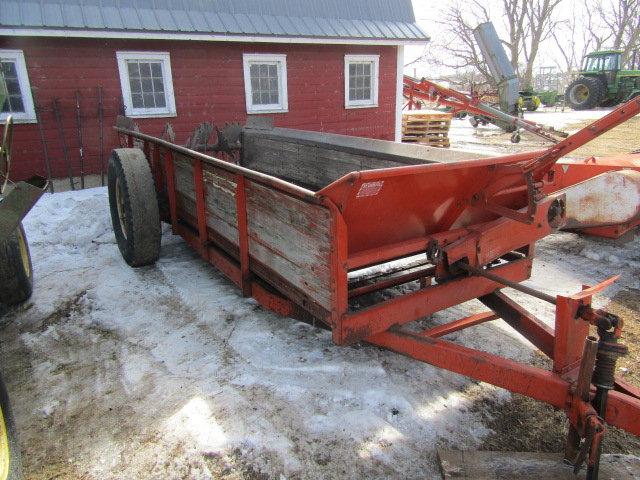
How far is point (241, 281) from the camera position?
3.57 metres

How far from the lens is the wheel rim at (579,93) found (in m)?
25.9

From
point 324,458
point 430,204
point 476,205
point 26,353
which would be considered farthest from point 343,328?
point 26,353

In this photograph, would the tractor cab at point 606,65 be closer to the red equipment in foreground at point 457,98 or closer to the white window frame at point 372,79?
the red equipment in foreground at point 457,98

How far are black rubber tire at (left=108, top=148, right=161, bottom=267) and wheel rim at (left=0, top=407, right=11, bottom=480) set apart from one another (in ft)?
8.77

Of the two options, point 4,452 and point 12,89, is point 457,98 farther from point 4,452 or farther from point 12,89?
point 4,452

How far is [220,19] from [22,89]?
396 cm

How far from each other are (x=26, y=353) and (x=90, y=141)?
6.83 m

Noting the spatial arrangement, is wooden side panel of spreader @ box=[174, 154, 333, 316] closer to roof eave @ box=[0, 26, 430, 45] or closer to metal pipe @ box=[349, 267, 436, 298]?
metal pipe @ box=[349, 267, 436, 298]

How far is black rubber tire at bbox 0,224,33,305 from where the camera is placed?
3828mm

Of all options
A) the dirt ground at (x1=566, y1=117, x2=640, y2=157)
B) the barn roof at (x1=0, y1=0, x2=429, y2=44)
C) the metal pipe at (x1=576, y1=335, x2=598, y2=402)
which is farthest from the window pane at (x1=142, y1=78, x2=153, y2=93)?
the dirt ground at (x1=566, y1=117, x2=640, y2=157)

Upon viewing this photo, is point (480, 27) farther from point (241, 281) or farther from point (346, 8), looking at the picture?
point (241, 281)

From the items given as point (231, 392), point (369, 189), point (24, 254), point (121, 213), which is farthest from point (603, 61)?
point (231, 392)

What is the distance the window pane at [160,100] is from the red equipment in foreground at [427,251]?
6.52m

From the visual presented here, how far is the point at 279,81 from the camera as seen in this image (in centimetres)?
1106
